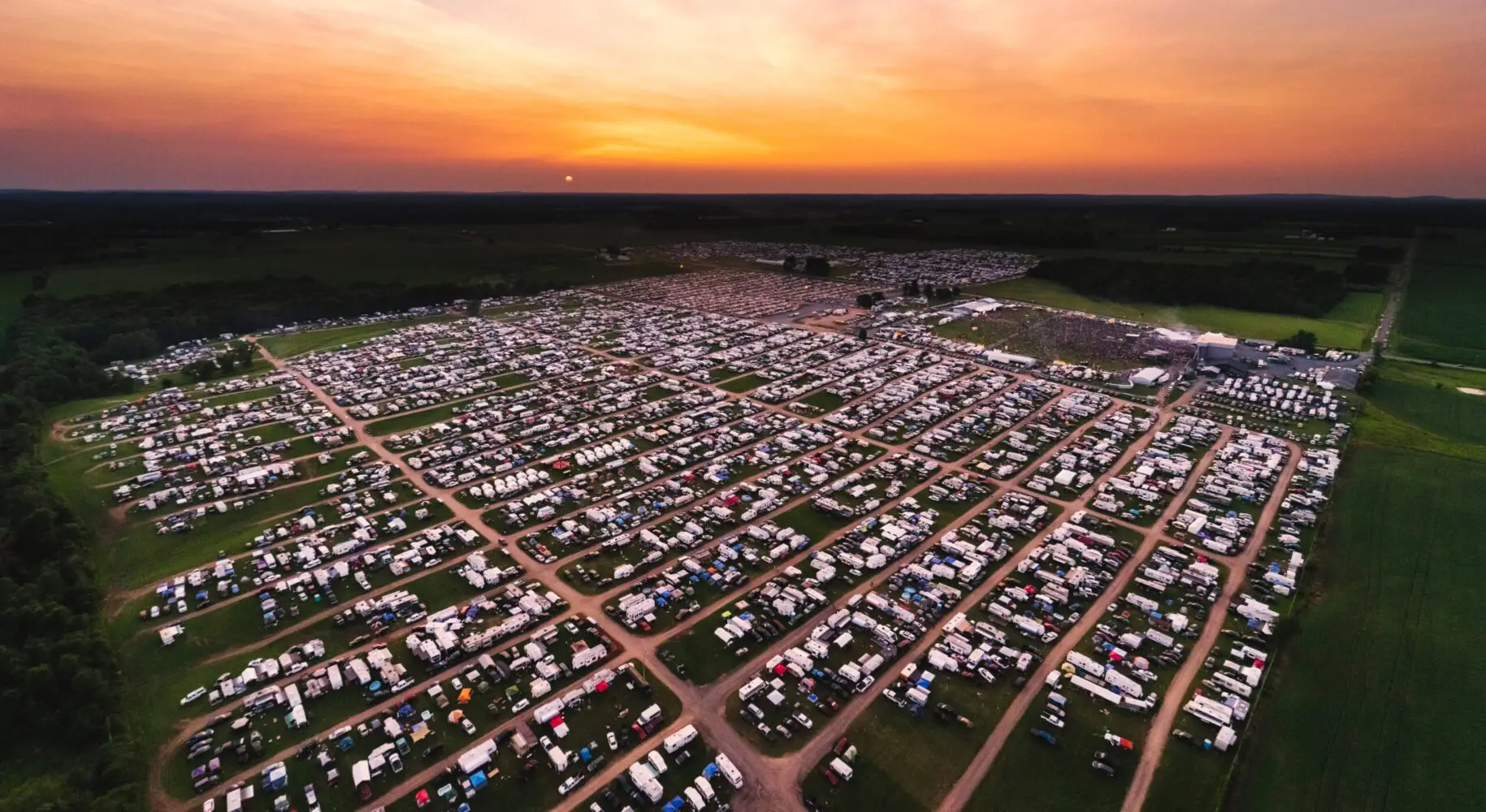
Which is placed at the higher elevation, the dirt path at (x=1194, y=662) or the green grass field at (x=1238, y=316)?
the green grass field at (x=1238, y=316)

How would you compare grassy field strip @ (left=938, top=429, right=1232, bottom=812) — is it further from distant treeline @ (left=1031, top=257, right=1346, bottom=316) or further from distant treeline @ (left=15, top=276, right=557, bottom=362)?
distant treeline @ (left=15, top=276, right=557, bottom=362)

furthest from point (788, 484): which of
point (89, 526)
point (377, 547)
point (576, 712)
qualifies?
point (89, 526)

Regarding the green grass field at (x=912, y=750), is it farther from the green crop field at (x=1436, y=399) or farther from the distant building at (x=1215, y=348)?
the distant building at (x=1215, y=348)

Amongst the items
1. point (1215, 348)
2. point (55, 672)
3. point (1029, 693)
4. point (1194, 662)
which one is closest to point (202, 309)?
point (55, 672)

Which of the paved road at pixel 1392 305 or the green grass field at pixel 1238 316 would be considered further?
the green grass field at pixel 1238 316

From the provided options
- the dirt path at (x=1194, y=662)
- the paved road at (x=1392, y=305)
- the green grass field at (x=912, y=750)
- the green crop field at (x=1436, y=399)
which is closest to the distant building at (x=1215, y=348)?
the green crop field at (x=1436, y=399)

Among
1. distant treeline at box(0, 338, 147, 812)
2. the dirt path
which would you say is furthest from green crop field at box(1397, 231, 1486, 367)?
distant treeline at box(0, 338, 147, 812)

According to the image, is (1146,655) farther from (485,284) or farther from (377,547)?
(485,284)
